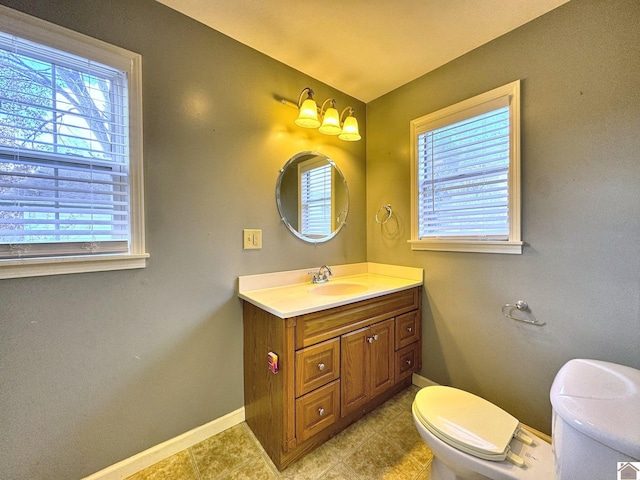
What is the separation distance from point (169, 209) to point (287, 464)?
57.6 inches

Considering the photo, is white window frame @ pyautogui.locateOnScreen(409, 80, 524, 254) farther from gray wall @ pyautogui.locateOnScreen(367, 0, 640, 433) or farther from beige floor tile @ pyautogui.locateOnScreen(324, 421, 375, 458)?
beige floor tile @ pyautogui.locateOnScreen(324, 421, 375, 458)

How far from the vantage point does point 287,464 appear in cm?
132

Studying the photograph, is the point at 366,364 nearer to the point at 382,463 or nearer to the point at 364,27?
the point at 382,463

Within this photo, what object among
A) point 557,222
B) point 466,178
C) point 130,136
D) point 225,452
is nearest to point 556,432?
point 557,222

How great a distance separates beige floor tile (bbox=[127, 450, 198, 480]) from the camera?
4.15 feet

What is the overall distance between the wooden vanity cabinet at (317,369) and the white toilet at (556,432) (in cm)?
41

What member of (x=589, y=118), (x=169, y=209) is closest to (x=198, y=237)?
(x=169, y=209)

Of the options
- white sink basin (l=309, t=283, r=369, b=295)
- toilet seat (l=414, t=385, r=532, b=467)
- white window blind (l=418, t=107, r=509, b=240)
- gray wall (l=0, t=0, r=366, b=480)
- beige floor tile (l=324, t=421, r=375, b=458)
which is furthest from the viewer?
white sink basin (l=309, t=283, r=369, b=295)

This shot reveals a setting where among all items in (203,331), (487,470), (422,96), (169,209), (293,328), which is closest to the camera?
(487,470)

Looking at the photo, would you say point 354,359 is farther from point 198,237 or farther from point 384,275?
point 198,237

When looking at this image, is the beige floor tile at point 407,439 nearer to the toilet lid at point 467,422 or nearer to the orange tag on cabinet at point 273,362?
the toilet lid at point 467,422

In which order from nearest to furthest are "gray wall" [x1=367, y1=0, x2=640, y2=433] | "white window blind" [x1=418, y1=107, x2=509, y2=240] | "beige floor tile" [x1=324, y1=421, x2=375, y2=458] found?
"gray wall" [x1=367, y1=0, x2=640, y2=433] → "beige floor tile" [x1=324, y1=421, x2=375, y2=458] → "white window blind" [x1=418, y1=107, x2=509, y2=240]

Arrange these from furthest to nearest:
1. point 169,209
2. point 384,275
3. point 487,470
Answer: point 384,275 < point 169,209 < point 487,470

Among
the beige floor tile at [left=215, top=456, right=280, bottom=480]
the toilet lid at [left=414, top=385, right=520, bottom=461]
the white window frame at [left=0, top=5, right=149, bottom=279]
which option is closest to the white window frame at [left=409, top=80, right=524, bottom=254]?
the toilet lid at [left=414, top=385, right=520, bottom=461]
